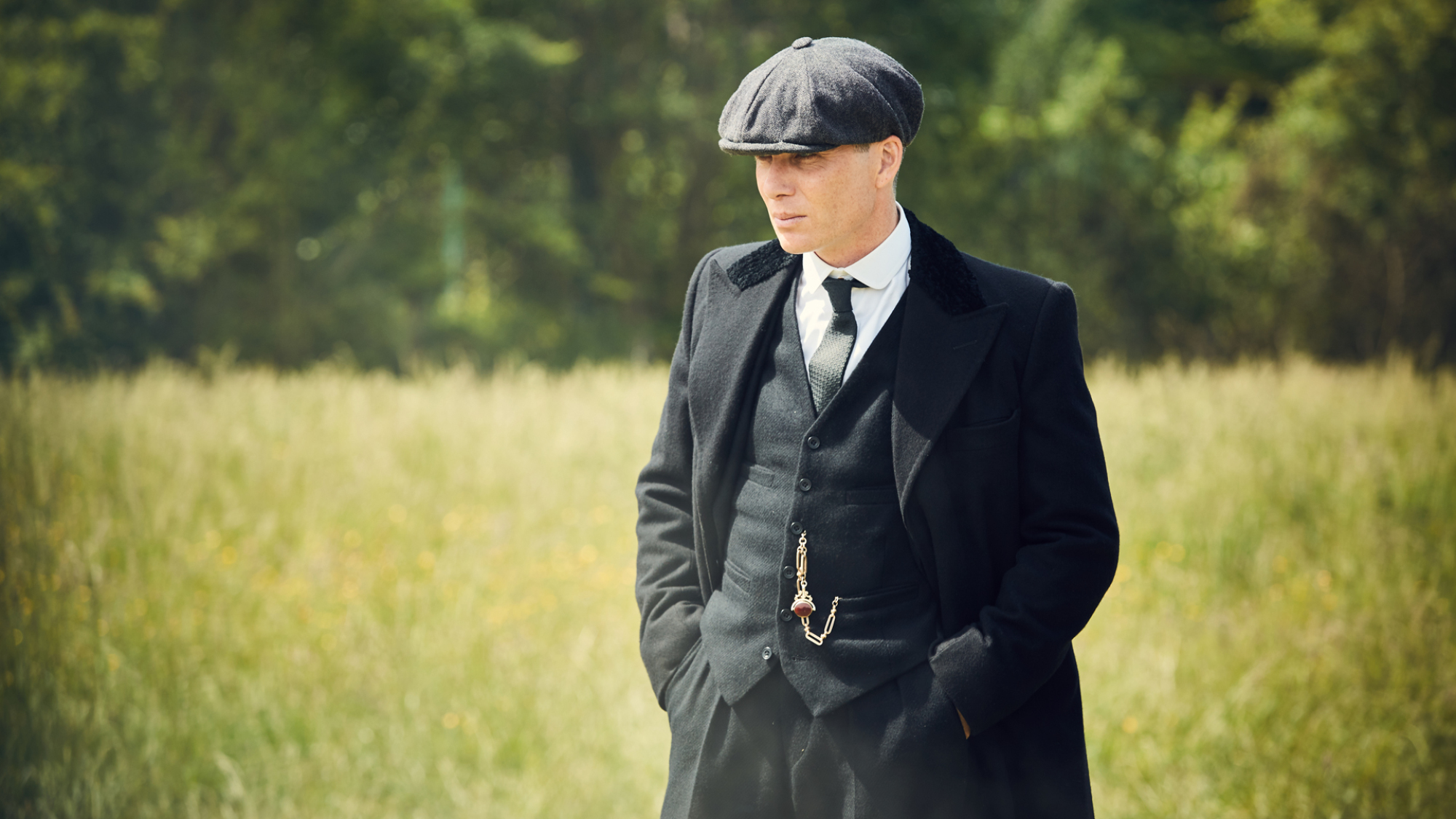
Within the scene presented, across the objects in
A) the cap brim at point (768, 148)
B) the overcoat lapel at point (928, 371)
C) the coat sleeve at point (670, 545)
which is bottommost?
the coat sleeve at point (670, 545)

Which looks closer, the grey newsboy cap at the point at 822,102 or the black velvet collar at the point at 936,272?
the grey newsboy cap at the point at 822,102

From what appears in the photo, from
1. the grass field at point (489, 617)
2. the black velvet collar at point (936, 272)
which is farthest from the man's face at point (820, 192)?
the grass field at point (489, 617)

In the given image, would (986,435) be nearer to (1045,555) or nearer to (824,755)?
(1045,555)

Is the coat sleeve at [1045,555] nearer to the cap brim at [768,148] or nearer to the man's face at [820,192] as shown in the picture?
the man's face at [820,192]

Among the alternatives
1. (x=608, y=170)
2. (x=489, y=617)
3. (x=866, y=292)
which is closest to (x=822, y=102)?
(x=866, y=292)

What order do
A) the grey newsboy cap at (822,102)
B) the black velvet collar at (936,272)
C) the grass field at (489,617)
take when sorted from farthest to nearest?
1. the grass field at (489,617)
2. the black velvet collar at (936,272)
3. the grey newsboy cap at (822,102)

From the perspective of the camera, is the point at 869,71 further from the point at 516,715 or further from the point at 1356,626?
the point at 1356,626

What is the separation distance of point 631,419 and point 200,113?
1308cm

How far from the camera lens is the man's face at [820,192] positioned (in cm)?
172

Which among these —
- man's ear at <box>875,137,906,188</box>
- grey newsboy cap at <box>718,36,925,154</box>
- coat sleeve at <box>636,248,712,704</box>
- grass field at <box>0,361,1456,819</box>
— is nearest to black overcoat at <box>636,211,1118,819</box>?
man's ear at <box>875,137,906,188</box>

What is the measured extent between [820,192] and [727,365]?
14.9 inches

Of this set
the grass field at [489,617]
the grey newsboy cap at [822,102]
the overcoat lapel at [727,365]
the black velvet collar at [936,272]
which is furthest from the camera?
the grass field at [489,617]

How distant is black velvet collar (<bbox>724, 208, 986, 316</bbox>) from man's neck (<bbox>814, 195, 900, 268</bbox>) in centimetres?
5

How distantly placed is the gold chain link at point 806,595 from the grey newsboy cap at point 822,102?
2.22 ft
